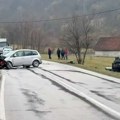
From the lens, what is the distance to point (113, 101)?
14.0 m

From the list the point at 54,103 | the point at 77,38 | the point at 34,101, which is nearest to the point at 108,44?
the point at 77,38

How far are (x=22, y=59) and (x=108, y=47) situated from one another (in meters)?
81.3

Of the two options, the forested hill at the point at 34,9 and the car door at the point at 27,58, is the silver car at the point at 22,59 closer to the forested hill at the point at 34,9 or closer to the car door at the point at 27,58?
the car door at the point at 27,58

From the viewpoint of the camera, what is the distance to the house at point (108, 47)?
372 feet

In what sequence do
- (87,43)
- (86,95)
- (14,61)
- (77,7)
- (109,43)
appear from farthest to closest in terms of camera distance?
1. (109,43)
2. (77,7)
3. (87,43)
4. (14,61)
5. (86,95)

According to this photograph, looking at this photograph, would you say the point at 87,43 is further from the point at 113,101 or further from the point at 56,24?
the point at 56,24

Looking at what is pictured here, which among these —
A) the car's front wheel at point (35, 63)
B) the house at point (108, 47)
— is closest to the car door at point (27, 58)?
the car's front wheel at point (35, 63)

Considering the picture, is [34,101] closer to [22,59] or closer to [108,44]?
[22,59]

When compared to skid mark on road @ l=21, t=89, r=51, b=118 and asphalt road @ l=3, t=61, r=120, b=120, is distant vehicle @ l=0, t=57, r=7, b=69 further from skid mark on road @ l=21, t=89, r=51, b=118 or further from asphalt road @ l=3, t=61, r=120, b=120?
skid mark on road @ l=21, t=89, r=51, b=118

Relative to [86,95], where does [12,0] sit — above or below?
above

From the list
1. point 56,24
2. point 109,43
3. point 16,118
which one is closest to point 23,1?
point 56,24

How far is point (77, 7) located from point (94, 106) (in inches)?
3156

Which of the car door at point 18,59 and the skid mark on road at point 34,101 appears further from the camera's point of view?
the car door at point 18,59

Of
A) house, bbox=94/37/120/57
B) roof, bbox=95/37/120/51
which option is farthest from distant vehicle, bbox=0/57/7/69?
roof, bbox=95/37/120/51
